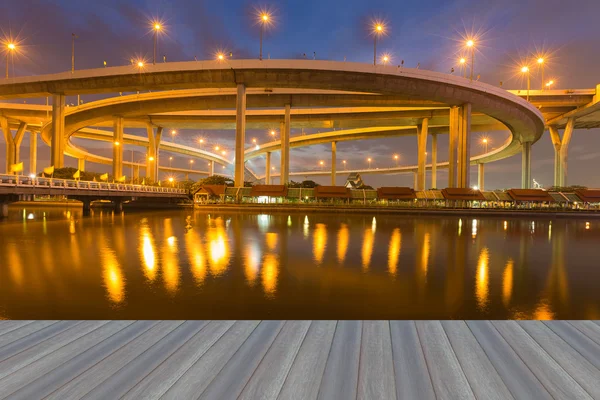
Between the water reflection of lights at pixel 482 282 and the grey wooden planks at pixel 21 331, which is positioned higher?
the grey wooden planks at pixel 21 331

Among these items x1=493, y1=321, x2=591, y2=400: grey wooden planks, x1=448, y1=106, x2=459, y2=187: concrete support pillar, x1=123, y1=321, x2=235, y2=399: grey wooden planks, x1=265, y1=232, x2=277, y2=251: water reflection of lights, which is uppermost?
x1=448, y1=106, x2=459, y2=187: concrete support pillar

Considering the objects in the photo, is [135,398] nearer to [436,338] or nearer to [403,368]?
[403,368]

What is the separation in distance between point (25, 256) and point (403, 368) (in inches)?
433

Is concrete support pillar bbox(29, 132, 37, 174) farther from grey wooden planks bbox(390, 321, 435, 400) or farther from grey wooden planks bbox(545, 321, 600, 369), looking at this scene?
grey wooden planks bbox(545, 321, 600, 369)

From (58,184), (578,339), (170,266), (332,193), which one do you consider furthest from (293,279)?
(332,193)

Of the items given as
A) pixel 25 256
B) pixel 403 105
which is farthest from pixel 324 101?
pixel 25 256

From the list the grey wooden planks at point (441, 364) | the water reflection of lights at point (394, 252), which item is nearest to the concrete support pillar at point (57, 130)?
the water reflection of lights at point (394, 252)

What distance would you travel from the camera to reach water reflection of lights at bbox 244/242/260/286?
23.7 ft

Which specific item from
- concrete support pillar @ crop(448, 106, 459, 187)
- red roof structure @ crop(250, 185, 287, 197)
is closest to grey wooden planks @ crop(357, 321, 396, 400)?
red roof structure @ crop(250, 185, 287, 197)

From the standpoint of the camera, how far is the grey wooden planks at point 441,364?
2.36 meters

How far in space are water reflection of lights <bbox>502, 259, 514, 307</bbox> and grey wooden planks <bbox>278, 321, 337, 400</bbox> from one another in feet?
13.2

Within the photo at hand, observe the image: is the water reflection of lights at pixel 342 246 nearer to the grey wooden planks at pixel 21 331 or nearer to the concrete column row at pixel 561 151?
Result: the grey wooden planks at pixel 21 331

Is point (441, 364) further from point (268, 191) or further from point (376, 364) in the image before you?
point (268, 191)

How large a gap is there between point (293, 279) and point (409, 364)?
4.50m
